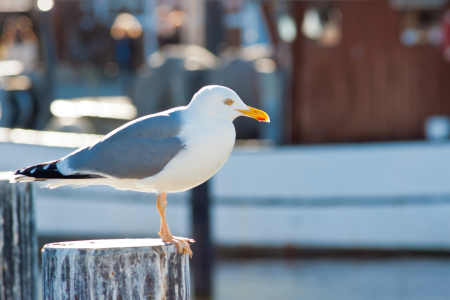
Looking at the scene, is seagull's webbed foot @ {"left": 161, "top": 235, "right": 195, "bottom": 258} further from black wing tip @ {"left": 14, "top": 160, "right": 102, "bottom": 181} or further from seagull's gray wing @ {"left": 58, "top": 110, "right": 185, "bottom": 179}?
black wing tip @ {"left": 14, "top": 160, "right": 102, "bottom": 181}

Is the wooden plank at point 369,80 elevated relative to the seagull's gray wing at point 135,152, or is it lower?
elevated

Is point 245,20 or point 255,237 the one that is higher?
point 245,20

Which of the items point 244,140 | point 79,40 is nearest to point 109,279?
point 244,140

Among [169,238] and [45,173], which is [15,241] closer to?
[45,173]

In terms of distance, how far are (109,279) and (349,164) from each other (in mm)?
5531

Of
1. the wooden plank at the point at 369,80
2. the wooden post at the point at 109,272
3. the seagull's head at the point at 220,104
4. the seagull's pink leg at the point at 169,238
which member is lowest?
the wooden post at the point at 109,272

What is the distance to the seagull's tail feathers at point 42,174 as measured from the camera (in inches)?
109

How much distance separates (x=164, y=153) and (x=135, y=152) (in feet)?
0.43

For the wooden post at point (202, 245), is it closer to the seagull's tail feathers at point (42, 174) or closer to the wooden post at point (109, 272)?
the seagull's tail feathers at point (42, 174)

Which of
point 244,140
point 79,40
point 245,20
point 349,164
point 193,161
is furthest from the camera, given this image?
point 79,40

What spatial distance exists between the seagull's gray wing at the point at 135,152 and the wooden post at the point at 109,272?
1.42 feet

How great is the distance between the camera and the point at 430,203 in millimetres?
7680

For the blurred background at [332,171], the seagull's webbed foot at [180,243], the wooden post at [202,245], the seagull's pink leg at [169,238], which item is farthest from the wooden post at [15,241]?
the blurred background at [332,171]

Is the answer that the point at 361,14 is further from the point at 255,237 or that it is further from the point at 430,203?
the point at 255,237
